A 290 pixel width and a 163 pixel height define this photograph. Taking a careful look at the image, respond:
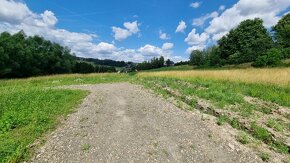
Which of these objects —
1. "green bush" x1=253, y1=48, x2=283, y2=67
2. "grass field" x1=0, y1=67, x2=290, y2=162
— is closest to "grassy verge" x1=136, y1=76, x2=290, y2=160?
"grass field" x1=0, y1=67, x2=290, y2=162

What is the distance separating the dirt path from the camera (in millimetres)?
6176

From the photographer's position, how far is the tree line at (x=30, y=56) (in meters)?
53.7

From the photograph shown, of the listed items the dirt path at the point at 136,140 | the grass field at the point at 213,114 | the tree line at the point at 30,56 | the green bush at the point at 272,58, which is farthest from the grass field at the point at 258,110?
the tree line at the point at 30,56

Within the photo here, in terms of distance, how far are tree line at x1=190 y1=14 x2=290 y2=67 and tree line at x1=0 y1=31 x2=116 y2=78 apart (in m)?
50.0

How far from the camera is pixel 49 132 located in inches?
311

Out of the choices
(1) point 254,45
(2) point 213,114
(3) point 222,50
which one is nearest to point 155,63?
(3) point 222,50

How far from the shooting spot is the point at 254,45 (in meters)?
48.2

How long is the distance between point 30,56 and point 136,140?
62135 mm

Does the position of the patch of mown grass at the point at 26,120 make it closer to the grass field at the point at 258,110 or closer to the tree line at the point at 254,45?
the grass field at the point at 258,110

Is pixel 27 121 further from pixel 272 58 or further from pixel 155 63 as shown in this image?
pixel 155 63

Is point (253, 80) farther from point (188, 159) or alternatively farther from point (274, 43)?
point (274, 43)

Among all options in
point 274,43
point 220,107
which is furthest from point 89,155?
point 274,43

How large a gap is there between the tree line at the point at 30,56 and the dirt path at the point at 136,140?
51.4 meters

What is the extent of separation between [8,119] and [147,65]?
401 ft
